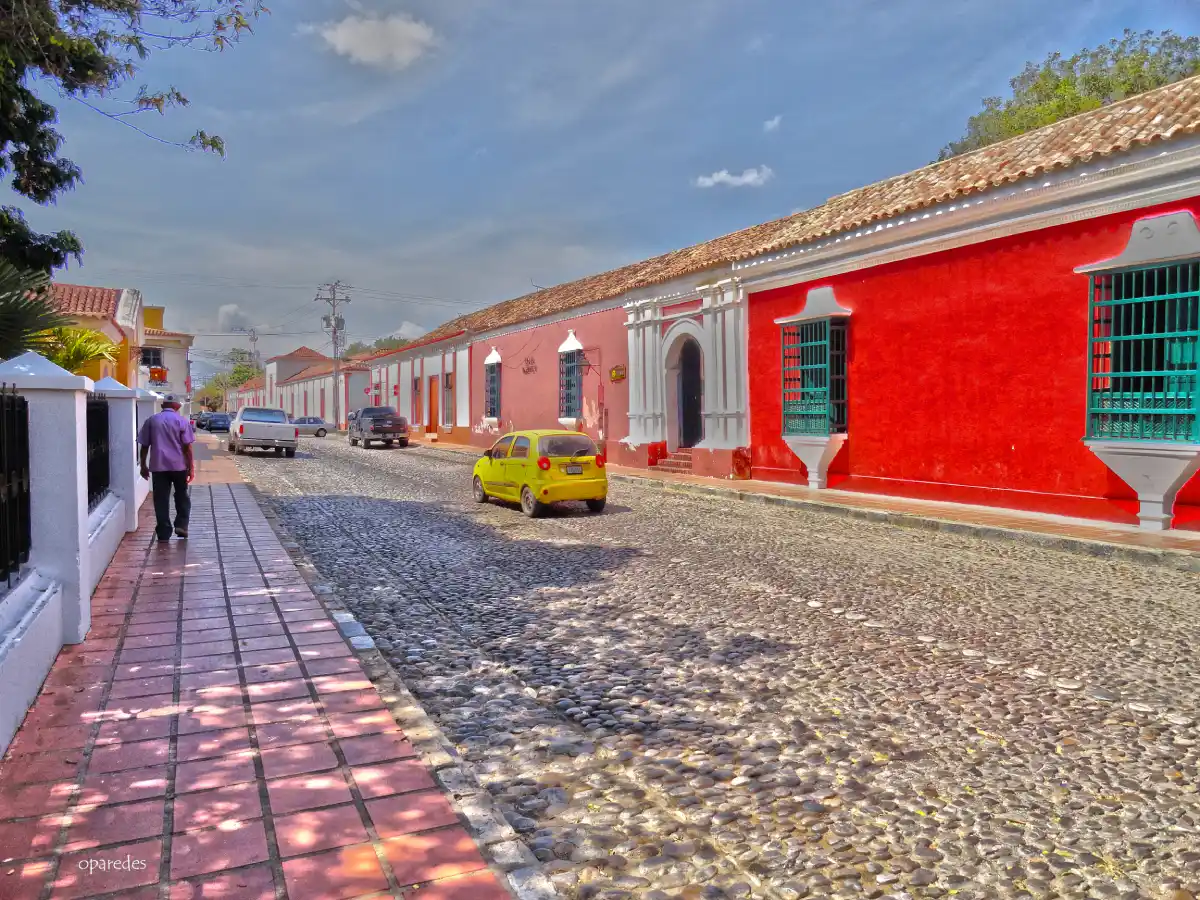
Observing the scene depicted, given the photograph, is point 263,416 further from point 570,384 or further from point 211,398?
point 211,398

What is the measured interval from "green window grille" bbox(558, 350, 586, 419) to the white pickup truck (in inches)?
337

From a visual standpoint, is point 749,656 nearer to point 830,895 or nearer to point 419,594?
point 830,895

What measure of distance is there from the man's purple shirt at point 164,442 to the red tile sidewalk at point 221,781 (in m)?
3.95

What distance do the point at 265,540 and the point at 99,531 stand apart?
7.46 feet

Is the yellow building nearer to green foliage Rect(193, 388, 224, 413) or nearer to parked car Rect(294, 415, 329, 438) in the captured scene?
parked car Rect(294, 415, 329, 438)

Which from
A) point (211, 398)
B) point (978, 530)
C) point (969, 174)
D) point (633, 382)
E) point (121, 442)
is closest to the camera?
point (121, 442)

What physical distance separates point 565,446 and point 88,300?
2933 cm

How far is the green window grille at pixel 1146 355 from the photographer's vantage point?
9.15 metres

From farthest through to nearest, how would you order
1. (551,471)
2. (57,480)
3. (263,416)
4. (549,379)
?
(263,416)
(549,379)
(551,471)
(57,480)

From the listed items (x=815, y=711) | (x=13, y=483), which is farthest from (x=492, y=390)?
(x=815, y=711)

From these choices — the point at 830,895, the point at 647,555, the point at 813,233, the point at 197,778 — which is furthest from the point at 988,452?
the point at 197,778

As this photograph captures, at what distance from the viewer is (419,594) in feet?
22.1

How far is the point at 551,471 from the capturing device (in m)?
11.8

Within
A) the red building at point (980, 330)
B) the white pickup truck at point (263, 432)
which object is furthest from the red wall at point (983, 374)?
the white pickup truck at point (263, 432)
